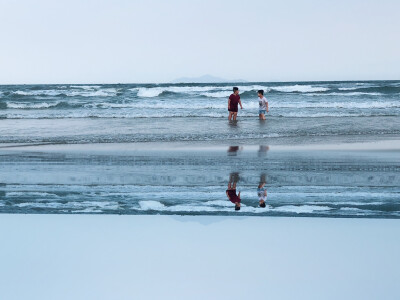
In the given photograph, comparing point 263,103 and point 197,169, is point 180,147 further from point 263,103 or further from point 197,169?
point 263,103

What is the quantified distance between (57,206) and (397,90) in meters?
37.2

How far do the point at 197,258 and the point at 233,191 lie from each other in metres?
2.77

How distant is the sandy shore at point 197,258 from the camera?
3.46 meters

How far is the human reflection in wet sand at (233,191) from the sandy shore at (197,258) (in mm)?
862

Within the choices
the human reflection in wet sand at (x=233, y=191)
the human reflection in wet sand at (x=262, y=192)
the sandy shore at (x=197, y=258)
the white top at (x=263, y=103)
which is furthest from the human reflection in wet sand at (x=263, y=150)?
the white top at (x=263, y=103)

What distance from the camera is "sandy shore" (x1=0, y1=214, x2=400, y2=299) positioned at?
3.46 m

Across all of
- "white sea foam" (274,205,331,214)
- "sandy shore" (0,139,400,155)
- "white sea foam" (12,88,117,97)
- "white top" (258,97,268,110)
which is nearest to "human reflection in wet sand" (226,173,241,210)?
"white sea foam" (274,205,331,214)

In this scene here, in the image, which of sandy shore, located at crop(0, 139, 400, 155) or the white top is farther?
the white top

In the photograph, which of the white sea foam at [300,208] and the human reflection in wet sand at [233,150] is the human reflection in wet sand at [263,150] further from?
the white sea foam at [300,208]

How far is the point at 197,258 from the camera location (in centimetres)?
405

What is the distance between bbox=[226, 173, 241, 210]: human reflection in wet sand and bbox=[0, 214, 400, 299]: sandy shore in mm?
862

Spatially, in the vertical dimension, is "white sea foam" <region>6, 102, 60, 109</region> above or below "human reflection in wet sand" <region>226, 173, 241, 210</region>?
below

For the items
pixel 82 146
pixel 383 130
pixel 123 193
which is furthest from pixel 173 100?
pixel 123 193

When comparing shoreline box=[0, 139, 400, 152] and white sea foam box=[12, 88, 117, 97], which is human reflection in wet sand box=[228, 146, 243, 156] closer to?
shoreline box=[0, 139, 400, 152]
